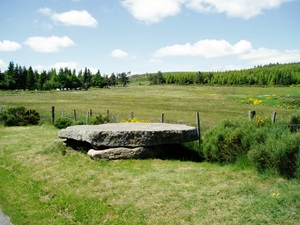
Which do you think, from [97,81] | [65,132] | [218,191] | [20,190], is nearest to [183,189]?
[218,191]

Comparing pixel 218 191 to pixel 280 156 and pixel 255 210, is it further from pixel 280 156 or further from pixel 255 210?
pixel 280 156

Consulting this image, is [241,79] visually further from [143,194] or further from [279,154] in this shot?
[143,194]

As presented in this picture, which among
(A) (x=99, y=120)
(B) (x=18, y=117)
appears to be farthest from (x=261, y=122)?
(B) (x=18, y=117)

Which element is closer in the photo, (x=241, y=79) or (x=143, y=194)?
(x=143, y=194)

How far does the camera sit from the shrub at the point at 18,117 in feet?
82.4

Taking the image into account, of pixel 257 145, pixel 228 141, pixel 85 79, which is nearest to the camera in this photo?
pixel 257 145

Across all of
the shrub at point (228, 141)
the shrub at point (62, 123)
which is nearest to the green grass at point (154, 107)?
the shrub at point (62, 123)

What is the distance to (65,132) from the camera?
13742 millimetres

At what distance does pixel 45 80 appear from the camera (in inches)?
4963

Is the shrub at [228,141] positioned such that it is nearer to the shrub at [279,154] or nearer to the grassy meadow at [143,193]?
the grassy meadow at [143,193]

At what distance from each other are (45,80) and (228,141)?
125m

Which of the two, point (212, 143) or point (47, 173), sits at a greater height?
point (212, 143)

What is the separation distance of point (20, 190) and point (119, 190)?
10.7ft

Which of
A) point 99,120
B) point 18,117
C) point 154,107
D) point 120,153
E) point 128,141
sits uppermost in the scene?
point 128,141
